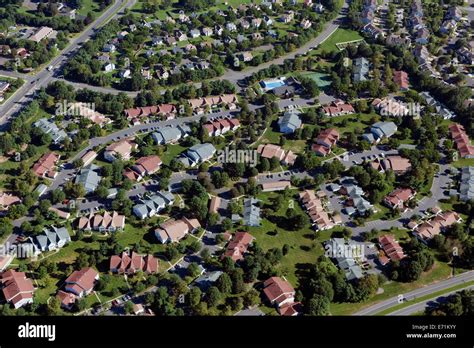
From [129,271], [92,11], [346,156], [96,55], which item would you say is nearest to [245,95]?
[346,156]

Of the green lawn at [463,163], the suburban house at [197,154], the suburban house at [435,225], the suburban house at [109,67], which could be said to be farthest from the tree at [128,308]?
the suburban house at [109,67]

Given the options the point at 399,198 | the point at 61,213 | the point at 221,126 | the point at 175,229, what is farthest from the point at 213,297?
the point at 221,126

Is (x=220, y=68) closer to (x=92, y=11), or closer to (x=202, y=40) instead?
(x=202, y=40)

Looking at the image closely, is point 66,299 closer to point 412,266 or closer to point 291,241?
point 291,241

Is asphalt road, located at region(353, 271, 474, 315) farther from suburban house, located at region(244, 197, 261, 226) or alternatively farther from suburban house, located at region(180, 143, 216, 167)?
→ suburban house, located at region(180, 143, 216, 167)

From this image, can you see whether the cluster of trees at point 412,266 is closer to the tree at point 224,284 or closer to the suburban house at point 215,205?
the tree at point 224,284

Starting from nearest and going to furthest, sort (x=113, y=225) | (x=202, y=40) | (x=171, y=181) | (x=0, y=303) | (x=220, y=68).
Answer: (x=0, y=303)
(x=113, y=225)
(x=171, y=181)
(x=220, y=68)
(x=202, y=40)
